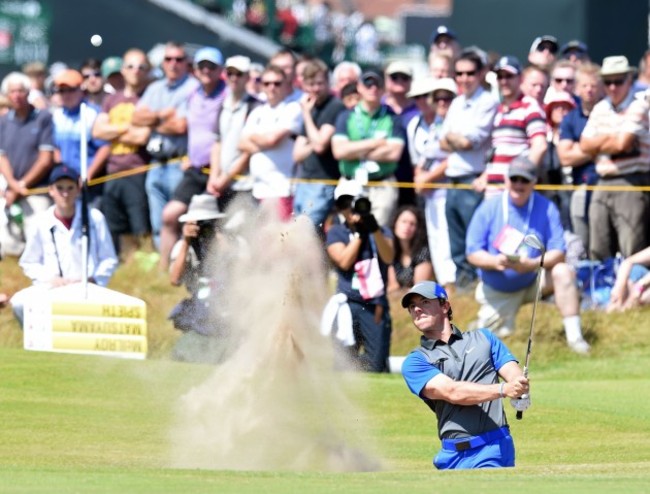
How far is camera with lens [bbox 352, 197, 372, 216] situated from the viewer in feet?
53.9

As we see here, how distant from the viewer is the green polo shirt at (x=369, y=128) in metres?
18.6

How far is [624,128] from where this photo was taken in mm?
17406

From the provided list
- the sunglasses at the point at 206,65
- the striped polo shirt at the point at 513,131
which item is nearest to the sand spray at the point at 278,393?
the striped polo shirt at the point at 513,131

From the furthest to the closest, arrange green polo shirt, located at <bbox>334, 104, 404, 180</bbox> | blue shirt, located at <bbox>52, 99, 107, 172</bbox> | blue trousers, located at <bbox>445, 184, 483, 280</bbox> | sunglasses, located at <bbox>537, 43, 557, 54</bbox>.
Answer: blue shirt, located at <bbox>52, 99, 107, 172</bbox>
sunglasses, located at <bbox>537, 43, 557, 54</bbox>
green polo shirt, located at <bbox>334, 104, 404, 180</bbox>
blue trousers, located at <bbox>445, 184, 483, 280</bbox>

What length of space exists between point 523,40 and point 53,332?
8741 millimetres

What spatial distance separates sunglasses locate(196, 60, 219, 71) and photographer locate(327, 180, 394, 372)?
3.49m

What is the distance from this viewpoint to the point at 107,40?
3466 centimetres

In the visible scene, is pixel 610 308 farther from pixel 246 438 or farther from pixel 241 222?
pixel 246 438

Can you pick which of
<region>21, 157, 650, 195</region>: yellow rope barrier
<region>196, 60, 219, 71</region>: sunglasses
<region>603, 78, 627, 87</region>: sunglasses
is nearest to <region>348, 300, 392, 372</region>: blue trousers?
<region>21, 157, 650, 195</region>: yellow rope barrier

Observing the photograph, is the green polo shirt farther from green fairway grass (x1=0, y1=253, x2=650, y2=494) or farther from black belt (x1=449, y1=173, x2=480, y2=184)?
green fairway grass (x1=0, y1=253, x2=650, y2=494)

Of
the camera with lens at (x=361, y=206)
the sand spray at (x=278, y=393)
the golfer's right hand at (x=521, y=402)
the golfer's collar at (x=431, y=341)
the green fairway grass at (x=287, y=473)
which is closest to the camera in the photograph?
the green fairway grass at (x=287, y=473)

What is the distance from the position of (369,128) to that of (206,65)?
2189 millimetres

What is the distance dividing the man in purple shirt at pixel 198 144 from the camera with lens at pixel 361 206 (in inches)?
145

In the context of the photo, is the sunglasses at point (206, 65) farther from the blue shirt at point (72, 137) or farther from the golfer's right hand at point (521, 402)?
the golfer's right hand at point (521, 402)
